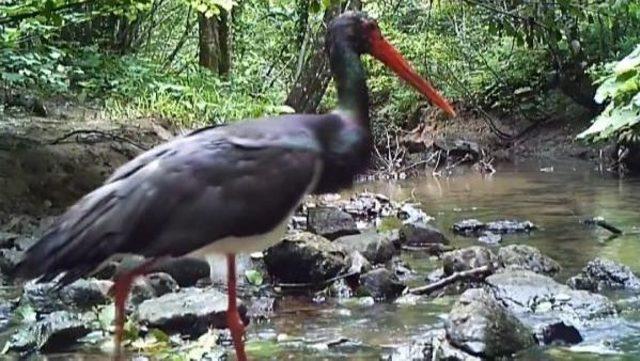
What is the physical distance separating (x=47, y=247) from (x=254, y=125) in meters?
0.77

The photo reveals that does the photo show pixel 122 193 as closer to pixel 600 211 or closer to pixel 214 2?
pixel 214 2

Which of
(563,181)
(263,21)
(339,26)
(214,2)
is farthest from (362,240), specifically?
(263,21)

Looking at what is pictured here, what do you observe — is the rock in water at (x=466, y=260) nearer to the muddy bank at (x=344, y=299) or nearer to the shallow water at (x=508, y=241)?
the muddy bank at (x=344, y=299)

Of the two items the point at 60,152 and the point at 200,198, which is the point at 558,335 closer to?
the point at 200,198

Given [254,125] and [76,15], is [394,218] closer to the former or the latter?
[76,15]

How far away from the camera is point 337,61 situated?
376 centimetres

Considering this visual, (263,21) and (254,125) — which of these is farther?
(263,21)

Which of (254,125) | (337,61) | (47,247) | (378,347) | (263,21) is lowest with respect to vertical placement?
→ (378,347)

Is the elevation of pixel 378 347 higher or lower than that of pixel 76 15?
lower

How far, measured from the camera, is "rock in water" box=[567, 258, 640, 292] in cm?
690

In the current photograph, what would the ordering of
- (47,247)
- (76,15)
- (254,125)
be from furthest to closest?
(76,15), (254,125), (47,247)

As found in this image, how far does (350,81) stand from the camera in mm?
3689

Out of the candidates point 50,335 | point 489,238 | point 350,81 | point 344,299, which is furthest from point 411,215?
point 350,81

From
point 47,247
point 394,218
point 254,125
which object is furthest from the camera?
point 394,218
